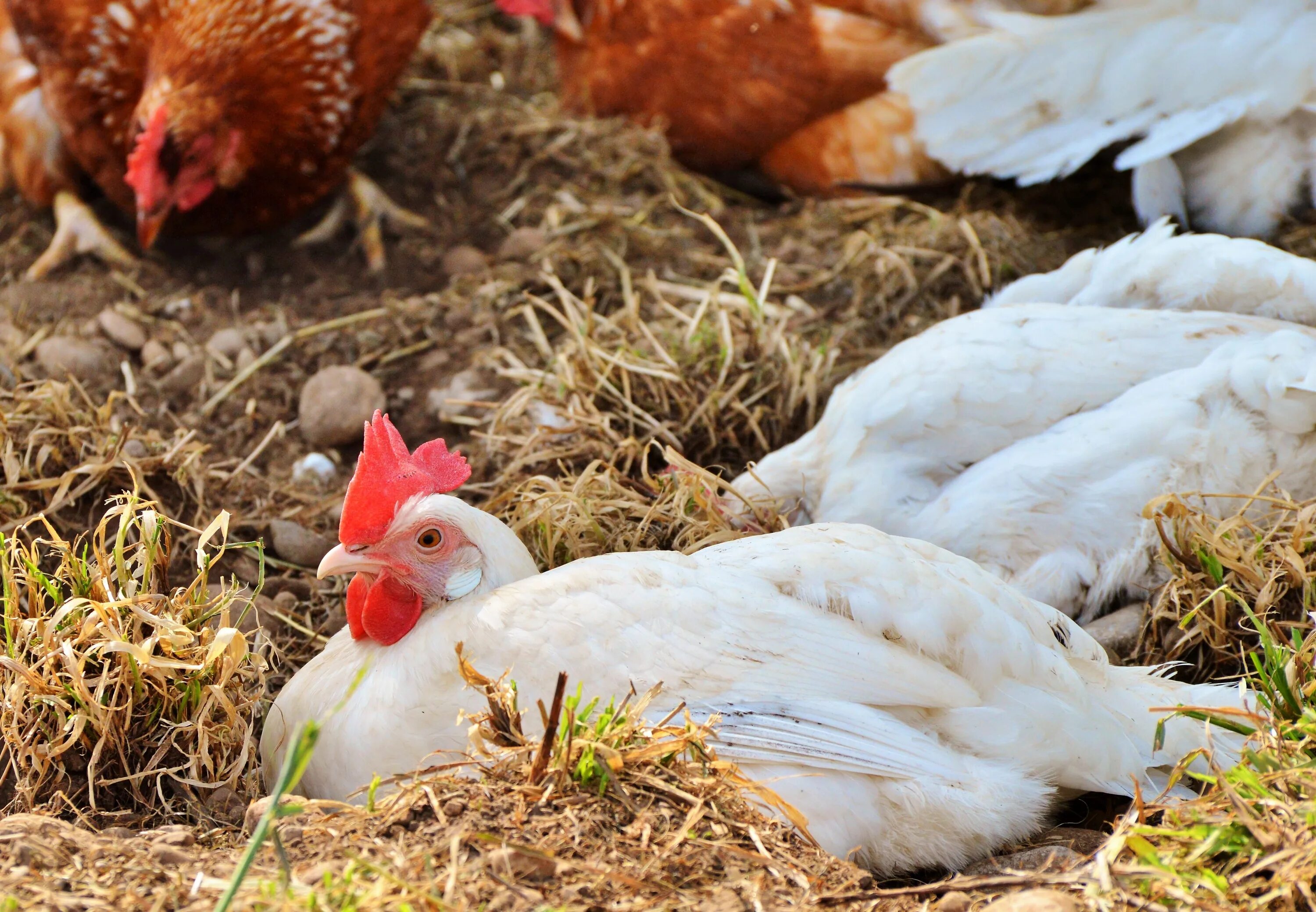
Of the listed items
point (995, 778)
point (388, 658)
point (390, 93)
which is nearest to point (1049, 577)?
point (995, 778)

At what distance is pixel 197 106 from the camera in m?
3.81

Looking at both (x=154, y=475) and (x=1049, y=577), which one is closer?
(x=1049, y=577)

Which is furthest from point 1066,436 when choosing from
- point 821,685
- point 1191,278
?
point 821,685

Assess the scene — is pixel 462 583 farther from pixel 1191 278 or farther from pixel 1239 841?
pixel 1191 278

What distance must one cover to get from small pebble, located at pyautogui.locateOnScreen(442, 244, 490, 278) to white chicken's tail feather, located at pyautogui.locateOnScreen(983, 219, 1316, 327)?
1.79 meters

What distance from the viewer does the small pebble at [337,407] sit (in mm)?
3354

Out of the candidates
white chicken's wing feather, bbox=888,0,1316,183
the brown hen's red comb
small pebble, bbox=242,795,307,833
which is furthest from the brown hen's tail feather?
small pebble, bbox=242,795,307,833

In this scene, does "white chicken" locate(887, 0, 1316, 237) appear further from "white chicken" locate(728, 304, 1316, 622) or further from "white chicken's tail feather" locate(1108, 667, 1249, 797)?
"white chicken's tail feather" locate(1108, 667, 1249, 797)

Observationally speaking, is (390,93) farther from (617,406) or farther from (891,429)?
(891,429)

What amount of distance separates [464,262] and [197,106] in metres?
0.97

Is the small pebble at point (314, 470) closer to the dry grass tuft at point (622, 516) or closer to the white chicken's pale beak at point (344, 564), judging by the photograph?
the dry grass tuft at point (622, 516)

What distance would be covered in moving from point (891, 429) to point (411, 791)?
146 centimetres

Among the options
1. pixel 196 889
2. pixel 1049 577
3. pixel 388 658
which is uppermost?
pixel 196 889

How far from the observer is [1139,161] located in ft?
12.0
